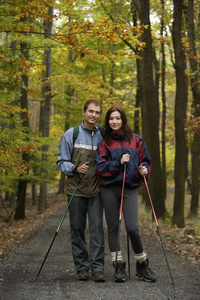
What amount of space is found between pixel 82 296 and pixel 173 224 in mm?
7389

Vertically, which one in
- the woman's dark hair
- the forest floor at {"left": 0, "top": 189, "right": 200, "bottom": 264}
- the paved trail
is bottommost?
the forest floor at {"left": 0, "top": 189, "right": 200, "bottom": 264}

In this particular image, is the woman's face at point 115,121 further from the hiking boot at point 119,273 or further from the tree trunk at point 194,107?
the tree trunk at point 194,107

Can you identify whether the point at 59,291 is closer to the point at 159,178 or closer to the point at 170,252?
the point at 170,252

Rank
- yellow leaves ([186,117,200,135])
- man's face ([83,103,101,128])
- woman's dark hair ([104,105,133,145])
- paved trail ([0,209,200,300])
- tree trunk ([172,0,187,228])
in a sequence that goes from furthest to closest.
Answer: yellow leaves ([186,117,200,135]) < tree trunk ([172,0,187,228]) < man's face ([83,103,101,128]) < woman's dark hair ([104,105,133,145]) < paved trail ([0,209,200,300])

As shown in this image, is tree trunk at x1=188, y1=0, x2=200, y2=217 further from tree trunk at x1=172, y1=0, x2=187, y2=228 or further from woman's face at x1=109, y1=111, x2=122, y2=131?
woman's face at x1=109, y1=111, x2=122, y2=131

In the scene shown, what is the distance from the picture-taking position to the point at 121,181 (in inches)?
180

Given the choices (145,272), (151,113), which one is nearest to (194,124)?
(151,113)

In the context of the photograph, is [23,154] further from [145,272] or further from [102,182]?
[145,272]

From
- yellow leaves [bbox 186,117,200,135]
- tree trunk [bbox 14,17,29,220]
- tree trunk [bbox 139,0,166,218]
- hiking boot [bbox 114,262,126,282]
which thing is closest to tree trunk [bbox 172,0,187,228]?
tree trunk [bbox 139,0,166,218]

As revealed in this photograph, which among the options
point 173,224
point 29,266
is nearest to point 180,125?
point 173,224

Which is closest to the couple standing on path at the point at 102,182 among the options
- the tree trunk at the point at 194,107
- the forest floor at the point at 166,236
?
the forest floor at the point at 166,236

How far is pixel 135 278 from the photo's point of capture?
4707 millimetres

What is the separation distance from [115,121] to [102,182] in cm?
85

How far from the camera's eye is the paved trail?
398 cm
